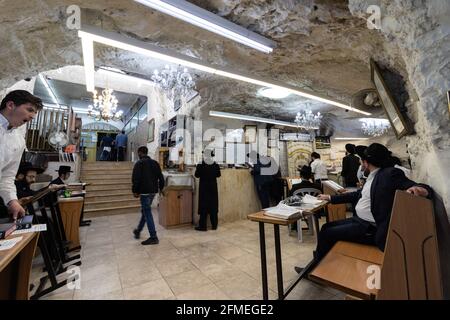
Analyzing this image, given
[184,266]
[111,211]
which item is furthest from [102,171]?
[184,266]

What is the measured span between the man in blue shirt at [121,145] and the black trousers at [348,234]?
10.7 m

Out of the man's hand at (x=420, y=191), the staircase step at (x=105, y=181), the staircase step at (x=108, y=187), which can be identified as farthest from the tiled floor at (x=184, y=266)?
the staircase step at (x=105, y=181)

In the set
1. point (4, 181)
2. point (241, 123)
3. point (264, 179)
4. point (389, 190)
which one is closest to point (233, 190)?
point (264, 179)

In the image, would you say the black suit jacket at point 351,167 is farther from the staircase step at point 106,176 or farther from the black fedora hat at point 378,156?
the staircase step at point 106,176

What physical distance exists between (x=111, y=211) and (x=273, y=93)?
5.54 metres

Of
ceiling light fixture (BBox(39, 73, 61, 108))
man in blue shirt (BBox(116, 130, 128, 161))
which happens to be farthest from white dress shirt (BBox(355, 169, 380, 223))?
man in blue shirt (BBox(116, 130, 128, 161))

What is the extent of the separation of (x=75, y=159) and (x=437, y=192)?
8041mm

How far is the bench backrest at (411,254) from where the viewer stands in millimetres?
1162

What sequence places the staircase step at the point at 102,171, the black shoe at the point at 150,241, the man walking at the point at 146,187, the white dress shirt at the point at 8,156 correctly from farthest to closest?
1. the staircase step at the point at 102,171
2. the man walking at the point at 146,187
3. the black shoe at the point at 150,241
4. the white dress shirt at the point at 8,156

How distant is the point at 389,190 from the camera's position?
158 centimetres

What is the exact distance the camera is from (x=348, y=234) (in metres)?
1.94

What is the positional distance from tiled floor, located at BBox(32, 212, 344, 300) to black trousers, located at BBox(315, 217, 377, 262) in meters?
0.48

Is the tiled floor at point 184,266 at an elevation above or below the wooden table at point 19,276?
below
